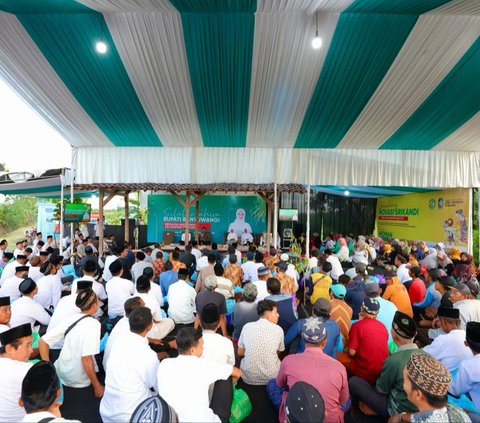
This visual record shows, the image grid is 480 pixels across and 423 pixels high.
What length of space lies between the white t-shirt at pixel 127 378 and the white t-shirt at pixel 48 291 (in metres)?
2.54

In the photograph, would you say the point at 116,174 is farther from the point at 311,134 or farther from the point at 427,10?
the point at 427,10

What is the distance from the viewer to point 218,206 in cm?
1263

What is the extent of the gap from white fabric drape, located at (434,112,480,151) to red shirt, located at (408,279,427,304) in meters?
4.13

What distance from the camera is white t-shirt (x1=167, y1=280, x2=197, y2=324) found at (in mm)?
3818

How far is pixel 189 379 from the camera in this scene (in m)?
1.59

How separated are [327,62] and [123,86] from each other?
3.58 metres

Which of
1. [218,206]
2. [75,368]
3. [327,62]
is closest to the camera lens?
[75,368]

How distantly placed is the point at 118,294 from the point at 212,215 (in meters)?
9.06

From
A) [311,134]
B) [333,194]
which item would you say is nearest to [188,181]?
[311,134]

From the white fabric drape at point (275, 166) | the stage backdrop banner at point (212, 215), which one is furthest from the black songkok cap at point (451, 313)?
the stage backdrop banner at point (212, 215)

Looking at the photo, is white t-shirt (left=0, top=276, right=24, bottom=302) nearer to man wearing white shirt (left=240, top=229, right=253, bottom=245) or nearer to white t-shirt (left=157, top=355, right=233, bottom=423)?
white t-shirt (left=157, top=355, right=233, bottom=423)

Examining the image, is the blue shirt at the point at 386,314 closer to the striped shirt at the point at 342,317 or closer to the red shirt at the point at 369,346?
the striped shirt at the point at 342,317

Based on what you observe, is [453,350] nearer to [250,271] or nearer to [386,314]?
[386,314]

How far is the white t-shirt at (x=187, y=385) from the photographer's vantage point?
1.54m
